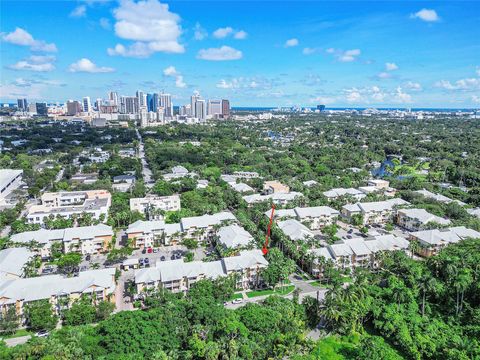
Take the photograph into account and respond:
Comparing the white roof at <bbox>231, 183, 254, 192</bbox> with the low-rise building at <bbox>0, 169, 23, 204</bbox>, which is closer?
the white roof at <bbox>231, 183, 254, 192</bbox>

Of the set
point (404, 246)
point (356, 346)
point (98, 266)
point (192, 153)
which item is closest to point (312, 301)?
point (356, 346)

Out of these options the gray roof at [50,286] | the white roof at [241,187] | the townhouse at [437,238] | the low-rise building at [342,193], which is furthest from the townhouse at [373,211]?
the gray roof at [50,286]

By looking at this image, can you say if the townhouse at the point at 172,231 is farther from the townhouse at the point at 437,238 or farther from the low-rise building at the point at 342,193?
the townhouse at the point at 437,238

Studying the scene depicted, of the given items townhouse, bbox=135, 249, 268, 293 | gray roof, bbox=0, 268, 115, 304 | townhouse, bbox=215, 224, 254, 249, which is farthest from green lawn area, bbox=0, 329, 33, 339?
townhouse, bbox=215, 224, 254, 249

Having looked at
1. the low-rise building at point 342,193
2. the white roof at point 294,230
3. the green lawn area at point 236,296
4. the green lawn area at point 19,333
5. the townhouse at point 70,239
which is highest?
the low-rise building at point 342,193

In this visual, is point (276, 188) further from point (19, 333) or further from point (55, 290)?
point (19, 333)

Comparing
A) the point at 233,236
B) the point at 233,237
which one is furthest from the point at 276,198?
the point at 233,237

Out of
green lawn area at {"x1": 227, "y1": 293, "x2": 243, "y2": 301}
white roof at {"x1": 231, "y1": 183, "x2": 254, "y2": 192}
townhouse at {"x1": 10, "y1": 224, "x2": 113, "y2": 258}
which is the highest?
white roof at {"x1": 231, "y1": 183, "x2": 254, "y2": 192}

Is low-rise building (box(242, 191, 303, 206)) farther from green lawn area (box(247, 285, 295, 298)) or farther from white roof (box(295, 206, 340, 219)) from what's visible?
green lawn area (box(247, 285, 295, 298))
